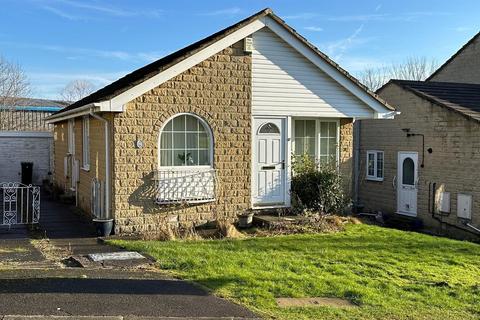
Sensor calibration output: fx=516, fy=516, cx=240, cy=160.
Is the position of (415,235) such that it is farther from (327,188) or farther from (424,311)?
(424,311)

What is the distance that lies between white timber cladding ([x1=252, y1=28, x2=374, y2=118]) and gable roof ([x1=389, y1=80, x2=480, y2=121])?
507 centimetres

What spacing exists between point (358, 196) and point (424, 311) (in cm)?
1490

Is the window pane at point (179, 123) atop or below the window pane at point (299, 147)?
atop

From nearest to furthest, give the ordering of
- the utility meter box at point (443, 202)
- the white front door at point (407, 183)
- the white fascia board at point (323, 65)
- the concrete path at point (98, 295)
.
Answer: the concrete path at point (98, 295)
the white fascia board at point (323, 65)
the utility meter box at point (443, 202)
the white front door at point (407, 183)

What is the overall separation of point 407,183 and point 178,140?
33.1 feet

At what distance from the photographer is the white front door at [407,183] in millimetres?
18391

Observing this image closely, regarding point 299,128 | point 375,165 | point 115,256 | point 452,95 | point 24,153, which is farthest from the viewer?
point 24,153

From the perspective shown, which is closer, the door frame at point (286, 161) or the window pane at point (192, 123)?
the window pane at point (192, 123)

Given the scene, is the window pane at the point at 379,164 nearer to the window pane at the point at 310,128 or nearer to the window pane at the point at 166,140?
the window pane at the point at 310,128

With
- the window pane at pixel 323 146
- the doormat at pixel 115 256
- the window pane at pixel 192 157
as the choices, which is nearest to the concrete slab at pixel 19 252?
the doormat at pixel 115 256

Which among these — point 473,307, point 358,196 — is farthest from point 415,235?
point 358,196

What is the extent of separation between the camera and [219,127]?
41.2 feet

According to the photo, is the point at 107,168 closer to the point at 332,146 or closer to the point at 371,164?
the point at 332,146

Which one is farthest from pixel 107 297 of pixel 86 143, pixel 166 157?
pixel 86 143
